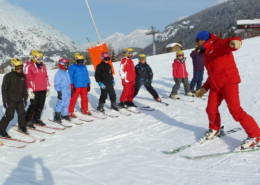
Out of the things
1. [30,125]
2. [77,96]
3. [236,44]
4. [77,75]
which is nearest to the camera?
[236,44]

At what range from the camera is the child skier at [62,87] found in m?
5.92

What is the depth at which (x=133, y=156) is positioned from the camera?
3.76 meters

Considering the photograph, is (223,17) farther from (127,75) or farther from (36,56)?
(36,56)

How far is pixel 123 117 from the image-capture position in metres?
6.44

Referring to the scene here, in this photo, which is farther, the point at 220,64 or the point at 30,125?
the point at 30,125

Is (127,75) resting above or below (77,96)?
above

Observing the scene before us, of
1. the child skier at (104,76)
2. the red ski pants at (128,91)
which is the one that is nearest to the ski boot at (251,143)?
the child skier at (104,76)

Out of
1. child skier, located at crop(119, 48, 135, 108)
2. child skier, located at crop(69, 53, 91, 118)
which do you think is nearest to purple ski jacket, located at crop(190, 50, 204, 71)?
Result: child skier, located at crop(119, 48, 135, 108)

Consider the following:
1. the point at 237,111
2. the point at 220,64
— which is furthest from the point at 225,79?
the point at 237,111

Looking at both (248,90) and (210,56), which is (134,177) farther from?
(248,90)

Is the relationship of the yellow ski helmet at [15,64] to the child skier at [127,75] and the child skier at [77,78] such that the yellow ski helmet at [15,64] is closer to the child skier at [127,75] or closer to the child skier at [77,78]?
the child skier at [77,78]

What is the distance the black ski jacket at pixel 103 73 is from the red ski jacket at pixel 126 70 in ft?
1.58

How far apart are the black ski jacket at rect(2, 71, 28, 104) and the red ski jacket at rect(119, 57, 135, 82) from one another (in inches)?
118

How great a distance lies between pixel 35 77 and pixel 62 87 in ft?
2.38
